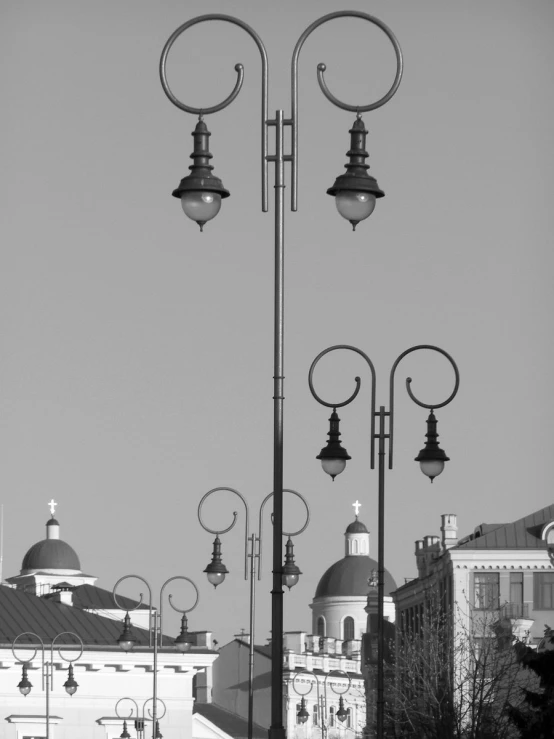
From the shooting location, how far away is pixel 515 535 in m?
78.0

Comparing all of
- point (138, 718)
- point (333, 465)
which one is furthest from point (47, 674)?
point (333, 465)

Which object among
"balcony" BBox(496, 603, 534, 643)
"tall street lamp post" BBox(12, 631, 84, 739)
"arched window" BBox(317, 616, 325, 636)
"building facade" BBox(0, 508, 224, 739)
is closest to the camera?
"tall street lamp post" BBox(12, 631, 84, 739)

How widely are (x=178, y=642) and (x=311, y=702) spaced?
7609 centimetres

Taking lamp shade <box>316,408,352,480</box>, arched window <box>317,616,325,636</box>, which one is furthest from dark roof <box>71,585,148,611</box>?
arched window <box>317,616,325,636</box>

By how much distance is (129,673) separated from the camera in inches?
2130

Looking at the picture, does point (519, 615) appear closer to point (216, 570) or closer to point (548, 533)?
point (548, 533)

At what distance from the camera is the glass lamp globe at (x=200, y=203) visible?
15539 mm

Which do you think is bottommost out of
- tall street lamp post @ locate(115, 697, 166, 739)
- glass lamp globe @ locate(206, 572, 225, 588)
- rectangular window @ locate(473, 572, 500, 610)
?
tall street lamp post @ locate(115, 697, 166, 739)

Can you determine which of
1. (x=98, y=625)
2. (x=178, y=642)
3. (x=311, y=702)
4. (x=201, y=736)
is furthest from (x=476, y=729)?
(x=311, y=702)

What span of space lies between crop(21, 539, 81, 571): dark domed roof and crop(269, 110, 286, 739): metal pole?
10127 cm

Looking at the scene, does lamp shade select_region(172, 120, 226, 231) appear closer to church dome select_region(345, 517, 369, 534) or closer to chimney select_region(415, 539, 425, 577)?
chimney select_region(415, 539, 425, 577)

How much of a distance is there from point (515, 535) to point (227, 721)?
28517mm

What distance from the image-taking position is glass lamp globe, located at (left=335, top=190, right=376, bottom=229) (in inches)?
618

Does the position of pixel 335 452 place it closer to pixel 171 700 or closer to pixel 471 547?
pixel 171 700
